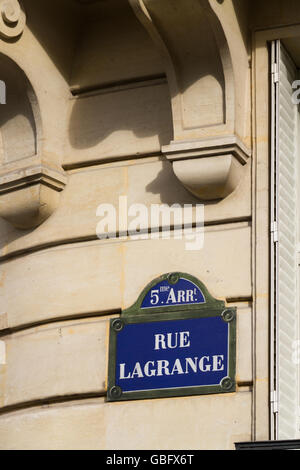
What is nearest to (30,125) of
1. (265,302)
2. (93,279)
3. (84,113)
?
(84,113)

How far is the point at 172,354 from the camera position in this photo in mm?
12477

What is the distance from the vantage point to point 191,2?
12.5 m

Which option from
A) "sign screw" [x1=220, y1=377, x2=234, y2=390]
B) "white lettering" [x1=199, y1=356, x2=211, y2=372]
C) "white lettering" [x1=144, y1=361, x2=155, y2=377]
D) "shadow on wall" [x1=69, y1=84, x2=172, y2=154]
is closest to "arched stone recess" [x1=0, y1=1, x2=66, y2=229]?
"shadow on wall" [x1=69, y1=84, x2=172, y2=154]

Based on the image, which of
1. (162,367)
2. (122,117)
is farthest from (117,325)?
(122,117)

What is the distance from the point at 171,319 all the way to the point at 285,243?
1.01 m

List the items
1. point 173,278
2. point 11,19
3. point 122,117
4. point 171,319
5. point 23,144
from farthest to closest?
point 23,144 < point 122,117 < point 11,19 < point 173,278 < point 171,319

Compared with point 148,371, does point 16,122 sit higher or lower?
higher

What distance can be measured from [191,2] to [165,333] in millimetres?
2441

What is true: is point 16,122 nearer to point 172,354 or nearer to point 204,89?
point 204,89

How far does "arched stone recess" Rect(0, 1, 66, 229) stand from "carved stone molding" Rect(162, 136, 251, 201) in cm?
110

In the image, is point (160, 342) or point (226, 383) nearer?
point (226, 383)

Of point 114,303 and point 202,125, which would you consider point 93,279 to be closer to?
point 114,303

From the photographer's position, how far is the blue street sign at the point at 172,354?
12352mm

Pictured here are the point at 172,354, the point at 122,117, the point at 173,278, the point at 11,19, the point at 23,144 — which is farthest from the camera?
the point at 23,144
